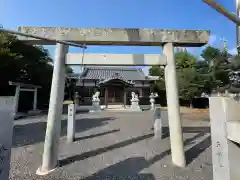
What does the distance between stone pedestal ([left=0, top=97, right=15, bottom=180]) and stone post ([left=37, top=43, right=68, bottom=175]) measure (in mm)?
1955

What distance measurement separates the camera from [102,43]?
16.4 feet

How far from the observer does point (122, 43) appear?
498 centimetres

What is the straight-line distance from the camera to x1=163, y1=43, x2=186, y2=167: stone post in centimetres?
464

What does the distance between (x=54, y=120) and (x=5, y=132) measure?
2.01 metres

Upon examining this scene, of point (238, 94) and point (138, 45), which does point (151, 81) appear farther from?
point (238, 94)

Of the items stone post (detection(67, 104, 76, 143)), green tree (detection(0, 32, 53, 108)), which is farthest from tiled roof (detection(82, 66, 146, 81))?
stone post (detection(67, 104, 76, 143))

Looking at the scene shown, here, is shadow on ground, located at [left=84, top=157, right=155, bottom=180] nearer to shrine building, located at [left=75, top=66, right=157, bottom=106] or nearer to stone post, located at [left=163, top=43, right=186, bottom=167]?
stone post, located at [left=163, top=43, right=186, bottom=167]

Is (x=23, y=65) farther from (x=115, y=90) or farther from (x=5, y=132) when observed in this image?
(x=5, y=132)

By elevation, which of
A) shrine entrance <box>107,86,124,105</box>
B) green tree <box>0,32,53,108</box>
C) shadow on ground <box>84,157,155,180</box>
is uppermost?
green tree <box>0,32,53,108</box>

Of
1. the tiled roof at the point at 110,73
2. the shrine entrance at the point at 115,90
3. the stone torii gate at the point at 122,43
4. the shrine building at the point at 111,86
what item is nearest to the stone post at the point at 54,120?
the stone torii gate at the point at 122,43

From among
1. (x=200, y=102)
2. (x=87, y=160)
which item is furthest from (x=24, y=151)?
(x=200, y=102)

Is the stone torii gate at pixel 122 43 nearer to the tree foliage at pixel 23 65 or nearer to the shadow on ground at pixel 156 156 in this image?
the shadow on ground at pixel 156 156

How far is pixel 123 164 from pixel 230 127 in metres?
3.42

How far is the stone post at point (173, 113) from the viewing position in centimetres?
464
